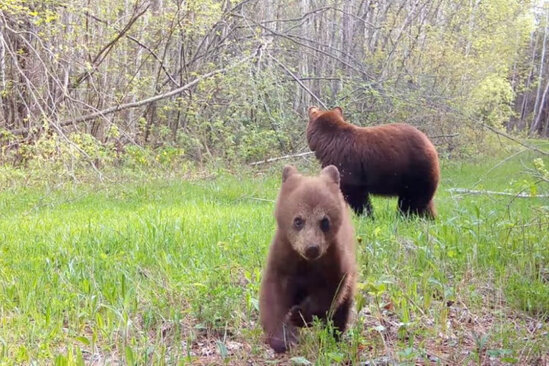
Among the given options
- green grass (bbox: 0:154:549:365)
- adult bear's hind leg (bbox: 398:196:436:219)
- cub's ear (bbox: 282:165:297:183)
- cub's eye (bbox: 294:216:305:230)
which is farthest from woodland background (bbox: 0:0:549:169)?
cub's eye (bbox: 294:216:305:230)

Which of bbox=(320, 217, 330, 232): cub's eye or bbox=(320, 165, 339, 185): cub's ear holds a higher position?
bbox=(320, 165, 339, 185): cub's ear

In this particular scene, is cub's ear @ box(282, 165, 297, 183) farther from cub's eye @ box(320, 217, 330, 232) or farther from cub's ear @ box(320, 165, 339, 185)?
cub's eye @ box(320, 217, 330, 232)

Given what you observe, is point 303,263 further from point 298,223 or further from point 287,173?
point 287,173

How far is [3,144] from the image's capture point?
50.1 feet

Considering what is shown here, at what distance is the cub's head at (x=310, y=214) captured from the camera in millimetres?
3268

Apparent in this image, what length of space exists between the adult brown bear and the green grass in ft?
2.44

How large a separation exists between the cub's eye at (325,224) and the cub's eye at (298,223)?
0.33ft

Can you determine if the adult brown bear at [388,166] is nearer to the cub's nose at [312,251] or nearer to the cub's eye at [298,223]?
the cub's eye at [298,223]

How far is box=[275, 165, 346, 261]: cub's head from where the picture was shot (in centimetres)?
327

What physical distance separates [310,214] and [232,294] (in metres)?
1.47

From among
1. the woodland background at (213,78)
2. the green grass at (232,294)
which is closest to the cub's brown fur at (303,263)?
the green grass at (232,294)

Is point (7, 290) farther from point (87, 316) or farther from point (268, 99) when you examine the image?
point (268, 99)

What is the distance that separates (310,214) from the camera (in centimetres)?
334

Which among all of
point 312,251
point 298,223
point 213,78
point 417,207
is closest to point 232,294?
point 298,223
